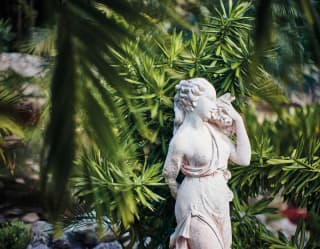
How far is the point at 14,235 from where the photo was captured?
4.06 metres

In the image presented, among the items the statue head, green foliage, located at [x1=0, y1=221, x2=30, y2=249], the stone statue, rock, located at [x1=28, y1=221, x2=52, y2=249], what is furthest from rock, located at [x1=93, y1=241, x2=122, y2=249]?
the statue head

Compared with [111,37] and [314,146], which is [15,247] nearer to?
[314,146]

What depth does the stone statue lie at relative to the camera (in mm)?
2891

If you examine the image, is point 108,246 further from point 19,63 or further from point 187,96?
point 19,63

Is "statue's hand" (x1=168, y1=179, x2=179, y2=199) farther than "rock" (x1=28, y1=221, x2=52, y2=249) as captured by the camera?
No

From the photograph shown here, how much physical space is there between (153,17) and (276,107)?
119 mm

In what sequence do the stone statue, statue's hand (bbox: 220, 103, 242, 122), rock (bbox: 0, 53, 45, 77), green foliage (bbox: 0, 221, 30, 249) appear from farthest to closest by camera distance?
green foliage (bbox: 0, 221, 30, 249)
statue's hand (bbox: 220, 103, 242, 122)
the stone statue
rock (bbox: 0, 53, 45, 77)

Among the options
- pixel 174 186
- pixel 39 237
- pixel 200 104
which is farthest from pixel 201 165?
pixel 39 237

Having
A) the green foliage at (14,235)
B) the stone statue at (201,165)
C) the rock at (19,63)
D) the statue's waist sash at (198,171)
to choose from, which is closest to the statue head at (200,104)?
the stone statue at (201,165)

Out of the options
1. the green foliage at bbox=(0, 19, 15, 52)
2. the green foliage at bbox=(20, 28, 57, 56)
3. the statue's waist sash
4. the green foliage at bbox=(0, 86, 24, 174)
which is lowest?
the statue's waist sash

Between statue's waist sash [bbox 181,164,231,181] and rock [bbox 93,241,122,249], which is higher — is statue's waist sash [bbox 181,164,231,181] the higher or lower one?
the higher one

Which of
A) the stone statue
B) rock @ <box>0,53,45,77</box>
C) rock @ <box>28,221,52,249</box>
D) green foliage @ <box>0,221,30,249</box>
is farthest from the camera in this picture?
rock @ <box>28,221,52,249</box>

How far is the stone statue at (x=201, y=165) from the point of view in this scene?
289 cm

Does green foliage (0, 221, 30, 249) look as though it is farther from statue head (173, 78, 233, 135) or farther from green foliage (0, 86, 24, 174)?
green foliage (0, 86, 24, 174)
